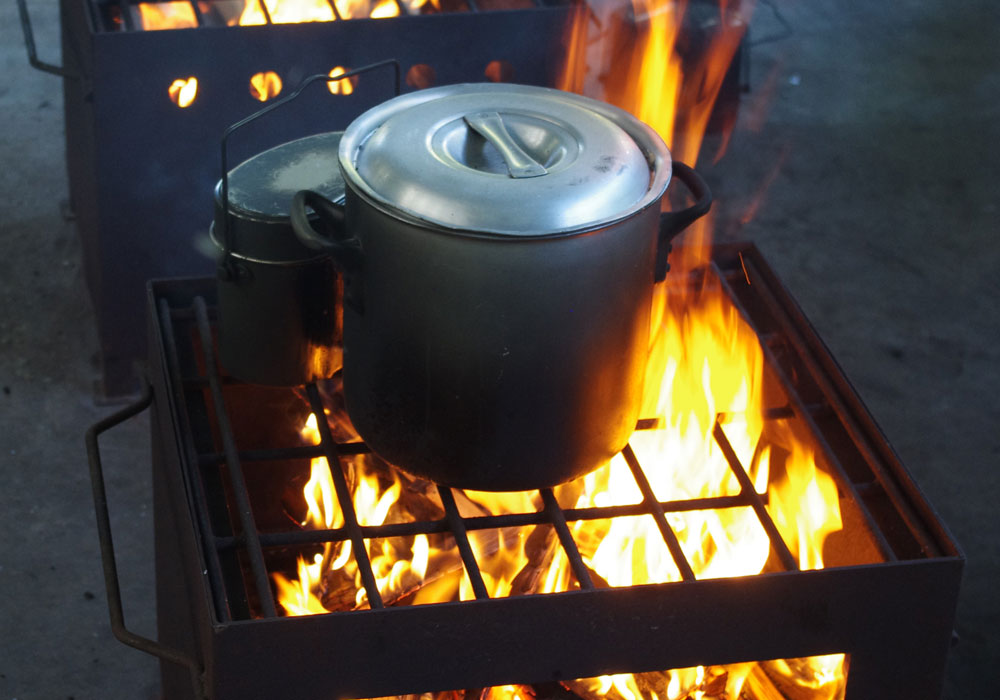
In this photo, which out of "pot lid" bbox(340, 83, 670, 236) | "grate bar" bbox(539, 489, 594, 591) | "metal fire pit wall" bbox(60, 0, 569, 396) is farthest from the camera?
"metal fire pit wall" bbox(60, 0, 569, 396)

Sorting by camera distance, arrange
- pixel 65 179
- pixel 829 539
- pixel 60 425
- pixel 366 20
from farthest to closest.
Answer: pixel 65 179 < pixel 60 425 < pixel 366 20 < pixel 829 539

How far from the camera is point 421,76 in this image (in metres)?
2.35

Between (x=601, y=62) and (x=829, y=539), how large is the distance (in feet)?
5.97

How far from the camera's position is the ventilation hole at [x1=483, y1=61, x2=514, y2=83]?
7.77 feet

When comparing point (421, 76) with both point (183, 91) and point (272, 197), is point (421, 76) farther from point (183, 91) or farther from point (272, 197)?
point (272, 197)

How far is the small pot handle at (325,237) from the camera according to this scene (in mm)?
1164

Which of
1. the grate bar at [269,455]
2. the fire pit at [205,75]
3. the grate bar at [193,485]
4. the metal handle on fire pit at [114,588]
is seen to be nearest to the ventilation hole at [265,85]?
the fire pit at [205,75]

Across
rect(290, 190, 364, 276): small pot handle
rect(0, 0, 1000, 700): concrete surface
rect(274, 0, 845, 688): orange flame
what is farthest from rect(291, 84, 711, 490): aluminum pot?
rect(0, 0, 1000, 700): concrete surface

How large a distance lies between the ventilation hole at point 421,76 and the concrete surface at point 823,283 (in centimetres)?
100

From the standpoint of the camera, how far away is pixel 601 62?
301 centimetres

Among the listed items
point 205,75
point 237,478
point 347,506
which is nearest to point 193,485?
point 237,478

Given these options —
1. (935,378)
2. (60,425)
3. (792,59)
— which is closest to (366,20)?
(60,425)

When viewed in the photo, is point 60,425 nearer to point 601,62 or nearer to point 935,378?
point 601,62

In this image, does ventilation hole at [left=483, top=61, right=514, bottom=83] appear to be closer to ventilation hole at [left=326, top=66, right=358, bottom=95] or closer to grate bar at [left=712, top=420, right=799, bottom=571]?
ventilation hole at [left=326, top=66, right=358, bottom=95]
